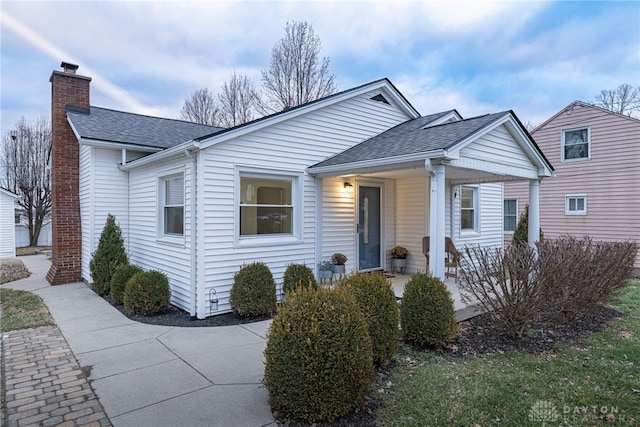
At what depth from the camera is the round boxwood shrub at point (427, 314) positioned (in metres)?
4.54

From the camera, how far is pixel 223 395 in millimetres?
3477

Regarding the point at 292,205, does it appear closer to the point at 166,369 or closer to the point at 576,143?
the point at 166,369

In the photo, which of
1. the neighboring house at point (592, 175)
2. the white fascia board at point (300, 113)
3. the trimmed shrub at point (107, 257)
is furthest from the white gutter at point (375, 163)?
the neighboring house at point (592, 175)

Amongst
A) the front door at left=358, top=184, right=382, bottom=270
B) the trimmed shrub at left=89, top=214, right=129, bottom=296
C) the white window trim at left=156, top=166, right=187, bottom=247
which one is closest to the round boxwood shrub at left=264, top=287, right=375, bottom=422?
the white window trim at left=156, top=166, right=187, bottom=247

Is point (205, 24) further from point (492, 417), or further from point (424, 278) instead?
point (492, 417)

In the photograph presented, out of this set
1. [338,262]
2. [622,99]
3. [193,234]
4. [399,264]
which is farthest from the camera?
[622,99]

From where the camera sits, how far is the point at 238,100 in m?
23.6

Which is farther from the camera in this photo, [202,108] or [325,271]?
[202,108]

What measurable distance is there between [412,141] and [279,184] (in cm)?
271

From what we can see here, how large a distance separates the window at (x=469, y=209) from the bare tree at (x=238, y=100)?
15571 mm

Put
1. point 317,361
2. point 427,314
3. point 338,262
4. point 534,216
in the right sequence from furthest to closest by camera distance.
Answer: point 534,216 → point 338,262 → point 427,314 → point 317,361

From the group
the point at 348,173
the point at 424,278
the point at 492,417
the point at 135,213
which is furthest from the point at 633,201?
the point at 135,213

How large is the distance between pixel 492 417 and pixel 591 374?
5.39 feet

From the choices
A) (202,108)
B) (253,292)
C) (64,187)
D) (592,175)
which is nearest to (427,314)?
(253,292)
